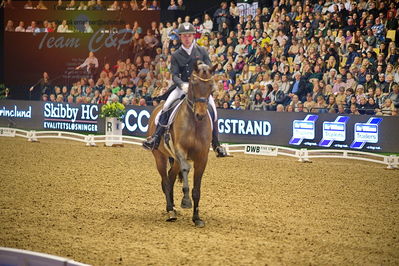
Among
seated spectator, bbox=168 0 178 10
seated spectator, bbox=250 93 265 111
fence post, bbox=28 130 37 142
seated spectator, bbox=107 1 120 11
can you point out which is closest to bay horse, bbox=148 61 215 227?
seated spectator, bbox=250 93 265 111

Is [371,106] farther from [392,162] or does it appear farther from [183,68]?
[183,68]

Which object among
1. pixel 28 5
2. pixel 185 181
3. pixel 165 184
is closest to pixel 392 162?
pixel 165 184

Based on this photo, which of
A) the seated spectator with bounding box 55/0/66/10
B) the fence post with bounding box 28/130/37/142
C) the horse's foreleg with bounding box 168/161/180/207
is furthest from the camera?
the seated spectator with bounding box 55/0/66/10

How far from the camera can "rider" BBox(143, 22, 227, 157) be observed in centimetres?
1015

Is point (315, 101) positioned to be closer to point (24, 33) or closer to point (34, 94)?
point (34, 94)

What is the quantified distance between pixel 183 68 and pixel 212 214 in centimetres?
240

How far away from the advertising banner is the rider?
30.8 ft

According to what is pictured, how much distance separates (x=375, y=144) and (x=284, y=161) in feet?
8.61

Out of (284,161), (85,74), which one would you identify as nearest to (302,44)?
(284,161)

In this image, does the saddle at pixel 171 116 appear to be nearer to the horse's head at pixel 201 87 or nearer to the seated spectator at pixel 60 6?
the horse's head at pixel 201 87

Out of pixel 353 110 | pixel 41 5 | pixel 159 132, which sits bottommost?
pixel 353 110

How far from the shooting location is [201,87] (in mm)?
9156

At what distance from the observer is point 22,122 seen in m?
27.2

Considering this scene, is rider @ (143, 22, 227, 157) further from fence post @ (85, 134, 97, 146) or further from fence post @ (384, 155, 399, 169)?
fence post @ (85, 134, 97, 146)
